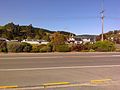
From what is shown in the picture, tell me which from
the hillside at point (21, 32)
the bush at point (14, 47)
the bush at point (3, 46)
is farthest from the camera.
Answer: the hillside at point (21, 32)

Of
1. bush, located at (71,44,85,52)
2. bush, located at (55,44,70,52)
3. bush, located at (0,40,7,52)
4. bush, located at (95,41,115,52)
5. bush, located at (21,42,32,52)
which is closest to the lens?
bush, located at (0,40,7,52)

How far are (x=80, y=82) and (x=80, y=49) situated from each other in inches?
1045

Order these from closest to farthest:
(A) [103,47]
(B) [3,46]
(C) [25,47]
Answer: (B) [3,46] < (C) [25,47] < (A) [103,47]

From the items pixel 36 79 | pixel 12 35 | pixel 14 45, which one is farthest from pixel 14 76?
pixel 12 35

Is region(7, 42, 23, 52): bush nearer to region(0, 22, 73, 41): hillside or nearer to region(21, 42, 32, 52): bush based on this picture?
region(21, 42, 32, 52): bush

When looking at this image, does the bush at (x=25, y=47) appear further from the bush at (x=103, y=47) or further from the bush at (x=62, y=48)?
the bush at (x=103, y=47)

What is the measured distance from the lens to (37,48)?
33594 millimetres

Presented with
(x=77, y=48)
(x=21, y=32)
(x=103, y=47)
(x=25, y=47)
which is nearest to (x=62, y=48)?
(x=77, y=48)

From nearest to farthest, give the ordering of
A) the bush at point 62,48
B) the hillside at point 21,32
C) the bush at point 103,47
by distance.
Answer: the bush at point 62,48 < the bush at point 103,47 < the hillside at point 21,32

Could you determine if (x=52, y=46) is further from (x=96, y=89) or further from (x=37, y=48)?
(x=96, y=89)

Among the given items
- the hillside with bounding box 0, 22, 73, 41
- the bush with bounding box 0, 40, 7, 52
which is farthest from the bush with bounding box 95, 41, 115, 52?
the hillside with bounding box 0, 22, 73, 41

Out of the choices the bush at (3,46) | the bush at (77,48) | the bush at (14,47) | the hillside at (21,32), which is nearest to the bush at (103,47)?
the bush at (77,48)

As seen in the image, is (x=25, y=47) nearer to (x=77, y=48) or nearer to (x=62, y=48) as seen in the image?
(x=62, y=48)

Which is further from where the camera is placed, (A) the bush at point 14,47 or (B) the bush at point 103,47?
(B) the bush at point 103,47
